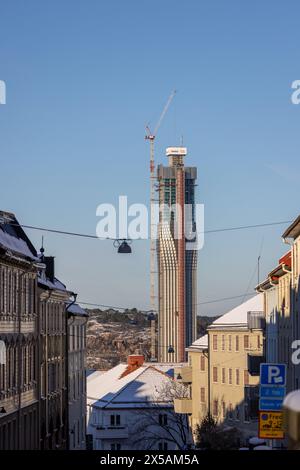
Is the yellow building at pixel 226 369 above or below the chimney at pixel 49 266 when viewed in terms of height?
below

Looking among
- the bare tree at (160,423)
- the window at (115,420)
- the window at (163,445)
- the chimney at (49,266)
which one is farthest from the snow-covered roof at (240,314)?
the chimney at (49,266)

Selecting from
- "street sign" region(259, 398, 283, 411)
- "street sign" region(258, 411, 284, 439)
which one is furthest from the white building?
"street sign" region(259, 398, 283, 411)

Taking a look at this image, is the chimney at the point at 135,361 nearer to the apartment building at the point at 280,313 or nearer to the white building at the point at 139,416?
the white building at the point at 139,416

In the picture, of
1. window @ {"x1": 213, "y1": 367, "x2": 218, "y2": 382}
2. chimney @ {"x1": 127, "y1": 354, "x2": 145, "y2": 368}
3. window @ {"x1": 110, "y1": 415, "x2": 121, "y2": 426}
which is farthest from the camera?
chimney @ {"x1": 127, "y1": 354, "x2": 145, "y2": 368}

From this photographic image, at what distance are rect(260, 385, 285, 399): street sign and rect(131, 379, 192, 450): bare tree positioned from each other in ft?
182

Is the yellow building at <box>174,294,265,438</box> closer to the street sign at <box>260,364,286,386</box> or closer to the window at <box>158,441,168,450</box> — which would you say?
the window at <box>158,441,168,450</box>

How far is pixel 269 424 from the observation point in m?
26.6

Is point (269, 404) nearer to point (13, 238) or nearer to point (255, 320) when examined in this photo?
point (13, 238)

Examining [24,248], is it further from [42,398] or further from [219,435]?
[219,435]

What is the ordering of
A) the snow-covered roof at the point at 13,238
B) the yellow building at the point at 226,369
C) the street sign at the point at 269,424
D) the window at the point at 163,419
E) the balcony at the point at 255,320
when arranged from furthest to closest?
1. the window at the point at 163,419
2. the yellow building at the point at 226,369
3. the balcony at the point at 255,320
4. the snow-covered roof at the point at 13,238
5. the street sign at the point at 269,424

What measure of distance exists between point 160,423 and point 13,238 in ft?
148

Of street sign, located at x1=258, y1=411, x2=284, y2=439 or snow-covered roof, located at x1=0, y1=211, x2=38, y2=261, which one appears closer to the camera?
street sign, located at x1=258, y1=411, x2=284, y2=439

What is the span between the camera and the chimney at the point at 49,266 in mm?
54969

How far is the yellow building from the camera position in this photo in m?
77.4
